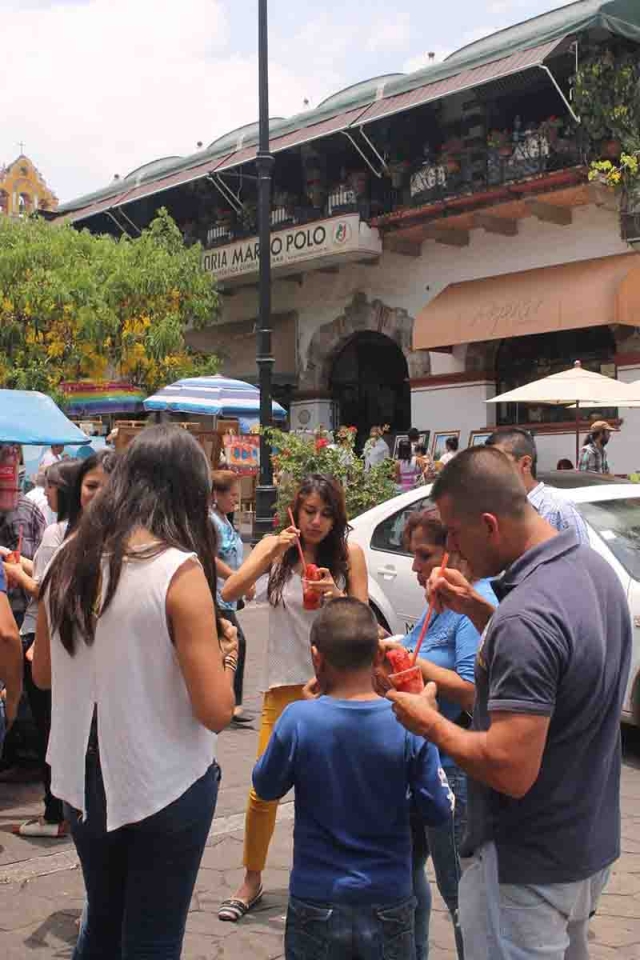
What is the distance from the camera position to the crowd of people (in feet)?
7.28

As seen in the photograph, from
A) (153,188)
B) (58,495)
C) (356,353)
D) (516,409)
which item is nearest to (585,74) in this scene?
(516,409)

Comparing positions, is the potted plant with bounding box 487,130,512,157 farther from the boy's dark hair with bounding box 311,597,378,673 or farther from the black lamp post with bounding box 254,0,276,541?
the boy's dark hair with bounding box 311,597,378,673

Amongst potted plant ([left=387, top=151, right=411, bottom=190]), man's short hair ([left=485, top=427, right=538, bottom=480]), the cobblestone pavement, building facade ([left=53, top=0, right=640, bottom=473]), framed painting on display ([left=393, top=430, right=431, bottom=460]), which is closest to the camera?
the cobblestone pavement

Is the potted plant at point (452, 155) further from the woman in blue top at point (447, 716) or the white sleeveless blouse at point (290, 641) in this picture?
the woman in blue top at point (447, 716)

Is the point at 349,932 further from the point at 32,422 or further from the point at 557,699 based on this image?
the point at 32,422

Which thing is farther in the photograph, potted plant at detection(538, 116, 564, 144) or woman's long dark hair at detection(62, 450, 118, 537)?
potted plant at detection(538, 116, 564, 144)

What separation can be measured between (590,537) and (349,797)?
4.11 meters

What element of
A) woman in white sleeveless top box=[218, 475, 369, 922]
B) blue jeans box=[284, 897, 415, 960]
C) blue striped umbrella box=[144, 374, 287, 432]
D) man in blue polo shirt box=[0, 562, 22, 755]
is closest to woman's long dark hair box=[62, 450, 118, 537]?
woman in white sleeveless top box=[218, 475, 369, 922]

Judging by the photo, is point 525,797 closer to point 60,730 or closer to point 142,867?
point 142,867

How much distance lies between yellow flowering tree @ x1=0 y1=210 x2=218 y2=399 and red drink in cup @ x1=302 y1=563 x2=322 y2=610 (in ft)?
60.8

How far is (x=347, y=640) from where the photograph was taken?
289 cm

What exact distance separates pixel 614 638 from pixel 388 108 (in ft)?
64.0

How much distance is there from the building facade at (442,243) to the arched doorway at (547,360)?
36 mm

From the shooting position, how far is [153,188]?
25.9 m
